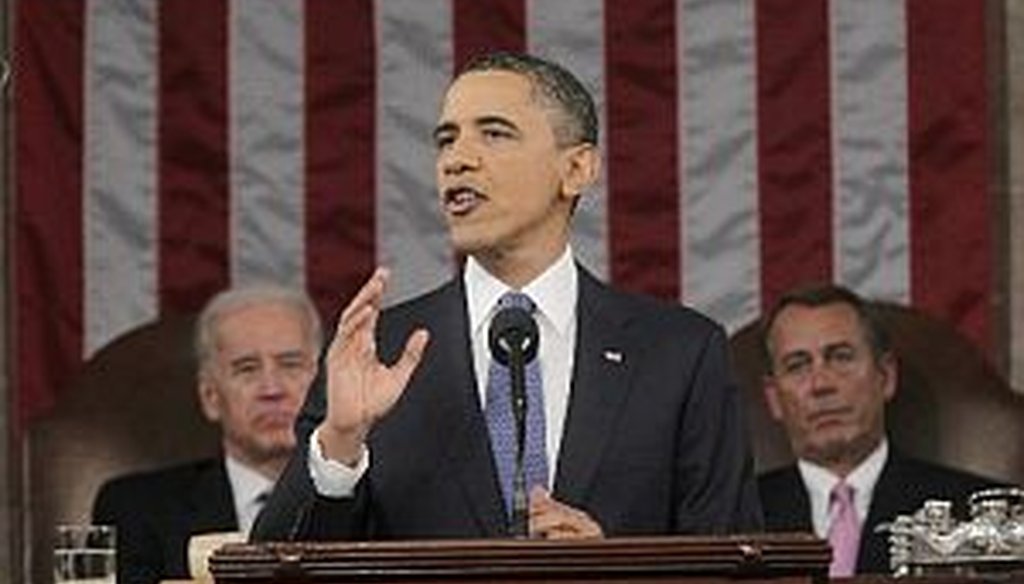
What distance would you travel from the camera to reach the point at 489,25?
8.81 meters

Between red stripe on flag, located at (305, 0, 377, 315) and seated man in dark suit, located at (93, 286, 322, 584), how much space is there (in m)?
0.58

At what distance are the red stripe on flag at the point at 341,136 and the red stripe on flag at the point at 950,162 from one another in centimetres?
152

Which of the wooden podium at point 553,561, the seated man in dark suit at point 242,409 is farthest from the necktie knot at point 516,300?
the seated man in dark suit at point 242,409

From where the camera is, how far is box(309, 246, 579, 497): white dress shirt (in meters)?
5.07

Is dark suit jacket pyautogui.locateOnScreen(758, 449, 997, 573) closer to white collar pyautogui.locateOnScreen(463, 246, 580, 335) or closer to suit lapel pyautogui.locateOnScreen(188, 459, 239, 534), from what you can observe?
suit lapel pyautogui.locateOnScreen(188, 459, 239, 534)

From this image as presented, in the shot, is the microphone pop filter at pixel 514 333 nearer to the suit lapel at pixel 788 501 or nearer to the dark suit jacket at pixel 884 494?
the dark suit jacket at pixel 884 494

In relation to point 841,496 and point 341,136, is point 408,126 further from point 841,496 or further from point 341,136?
point 841,496

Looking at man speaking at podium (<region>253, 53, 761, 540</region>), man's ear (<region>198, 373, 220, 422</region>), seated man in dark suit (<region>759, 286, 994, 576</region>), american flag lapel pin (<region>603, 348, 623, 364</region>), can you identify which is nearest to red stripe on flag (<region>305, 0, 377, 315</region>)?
man's ear (<region>198, 373, 220, 422</region>)

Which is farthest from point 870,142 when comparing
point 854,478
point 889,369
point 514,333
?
point 514,333

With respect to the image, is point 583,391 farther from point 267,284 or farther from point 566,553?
point 267,284

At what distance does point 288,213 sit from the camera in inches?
345

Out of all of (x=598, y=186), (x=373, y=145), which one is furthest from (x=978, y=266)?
(x=373, y=145)

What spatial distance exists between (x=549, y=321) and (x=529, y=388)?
0.13 m

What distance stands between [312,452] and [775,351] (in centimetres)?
361
